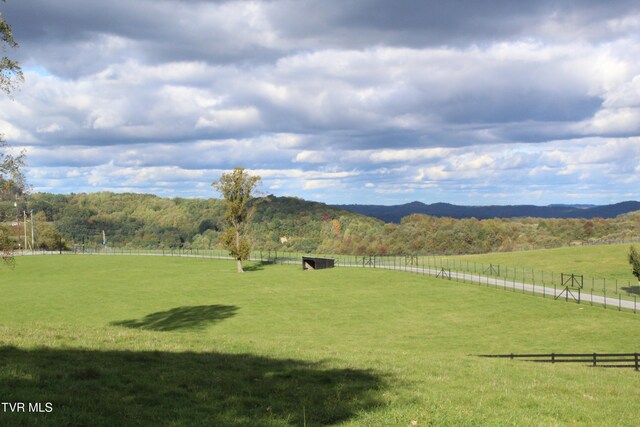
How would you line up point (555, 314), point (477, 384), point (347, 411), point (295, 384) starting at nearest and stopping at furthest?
point (347, 411)
point (295, 384)
point (477, 384)
point (555, 314)

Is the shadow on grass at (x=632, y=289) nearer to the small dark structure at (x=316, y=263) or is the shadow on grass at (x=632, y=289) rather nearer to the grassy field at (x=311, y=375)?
the grassy field at (x=311, y=375)

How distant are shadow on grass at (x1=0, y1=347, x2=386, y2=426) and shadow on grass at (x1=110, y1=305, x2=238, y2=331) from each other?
31.3 m

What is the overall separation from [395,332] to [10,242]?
31.8 m

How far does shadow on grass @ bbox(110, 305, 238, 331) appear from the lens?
5044cm

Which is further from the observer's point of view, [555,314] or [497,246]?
[497,246]

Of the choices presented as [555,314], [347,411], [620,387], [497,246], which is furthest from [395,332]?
[497,246]

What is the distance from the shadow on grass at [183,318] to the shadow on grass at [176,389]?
31.3 m

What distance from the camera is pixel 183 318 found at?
55.3 metres

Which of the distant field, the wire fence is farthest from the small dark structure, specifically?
the distant field

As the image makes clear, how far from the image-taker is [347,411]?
43.2ft

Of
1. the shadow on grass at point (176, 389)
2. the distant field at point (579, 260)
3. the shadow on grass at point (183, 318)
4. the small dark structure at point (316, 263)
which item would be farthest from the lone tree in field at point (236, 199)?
the shadow on grass at point (176, 389)

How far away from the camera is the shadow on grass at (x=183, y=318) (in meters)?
50.4

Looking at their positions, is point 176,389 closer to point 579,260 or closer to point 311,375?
point 311,375

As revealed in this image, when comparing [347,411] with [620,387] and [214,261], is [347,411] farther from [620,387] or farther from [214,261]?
[214,261]
